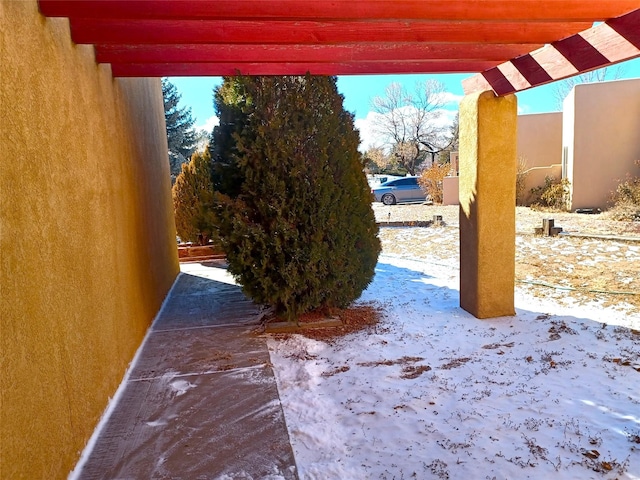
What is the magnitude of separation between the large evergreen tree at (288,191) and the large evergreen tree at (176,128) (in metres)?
17.5

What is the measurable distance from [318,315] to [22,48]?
3.70m

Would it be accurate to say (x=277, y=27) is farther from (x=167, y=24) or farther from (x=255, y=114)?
(x=255, y=114)

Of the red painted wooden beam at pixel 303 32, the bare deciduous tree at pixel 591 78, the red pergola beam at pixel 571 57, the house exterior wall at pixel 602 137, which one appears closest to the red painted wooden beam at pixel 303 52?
the red pergola beam at pixel 571 57

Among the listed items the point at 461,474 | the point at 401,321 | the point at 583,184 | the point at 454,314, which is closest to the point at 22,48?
the point at 461,474

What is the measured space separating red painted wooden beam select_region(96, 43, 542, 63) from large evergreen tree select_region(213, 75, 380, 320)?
55cm

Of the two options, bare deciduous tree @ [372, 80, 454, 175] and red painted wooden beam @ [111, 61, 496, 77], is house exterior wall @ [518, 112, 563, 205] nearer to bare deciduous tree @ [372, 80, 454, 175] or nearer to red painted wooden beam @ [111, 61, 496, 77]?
red painted wooden beam @ [111, 61, 496, 77]

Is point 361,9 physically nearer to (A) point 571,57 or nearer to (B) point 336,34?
(B) point 336,34

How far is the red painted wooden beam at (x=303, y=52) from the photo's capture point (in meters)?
3.52

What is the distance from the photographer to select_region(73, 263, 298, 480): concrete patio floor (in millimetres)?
2406

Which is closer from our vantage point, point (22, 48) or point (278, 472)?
point (22, 48)

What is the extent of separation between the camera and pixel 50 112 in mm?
2395

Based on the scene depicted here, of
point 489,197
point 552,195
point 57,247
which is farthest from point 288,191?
point 552,195

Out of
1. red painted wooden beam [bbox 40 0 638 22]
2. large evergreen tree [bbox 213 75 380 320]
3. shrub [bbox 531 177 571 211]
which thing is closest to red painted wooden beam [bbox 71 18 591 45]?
red painted wooden beam [bbox 40 0 638 22]

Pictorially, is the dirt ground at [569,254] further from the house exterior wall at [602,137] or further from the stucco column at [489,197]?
the house exterior wall at [602,137]
